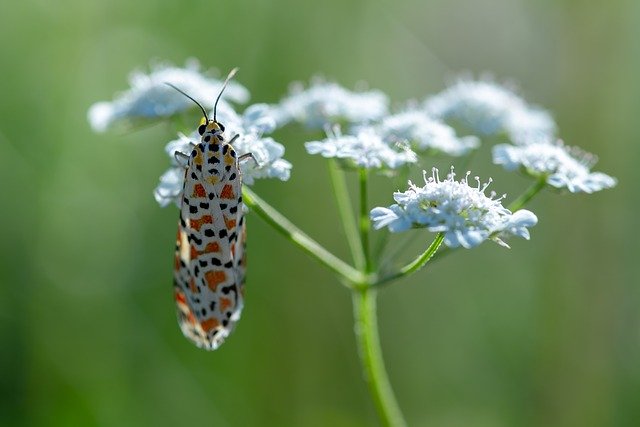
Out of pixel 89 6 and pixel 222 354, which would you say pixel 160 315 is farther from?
pixel 89 6

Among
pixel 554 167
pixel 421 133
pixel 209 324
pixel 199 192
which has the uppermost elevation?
pixel 421 133

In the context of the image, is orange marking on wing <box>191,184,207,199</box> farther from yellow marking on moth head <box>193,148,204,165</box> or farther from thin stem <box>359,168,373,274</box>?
thin stem <box>359,168,373,274</box>

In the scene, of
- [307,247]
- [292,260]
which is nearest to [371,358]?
[307,247]

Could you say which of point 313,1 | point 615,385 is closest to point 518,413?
point 615,385

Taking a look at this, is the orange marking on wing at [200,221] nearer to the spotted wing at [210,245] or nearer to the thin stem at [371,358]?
the spotted wing at [210,245]

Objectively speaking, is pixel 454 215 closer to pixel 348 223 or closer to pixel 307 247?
pixel 307 247
